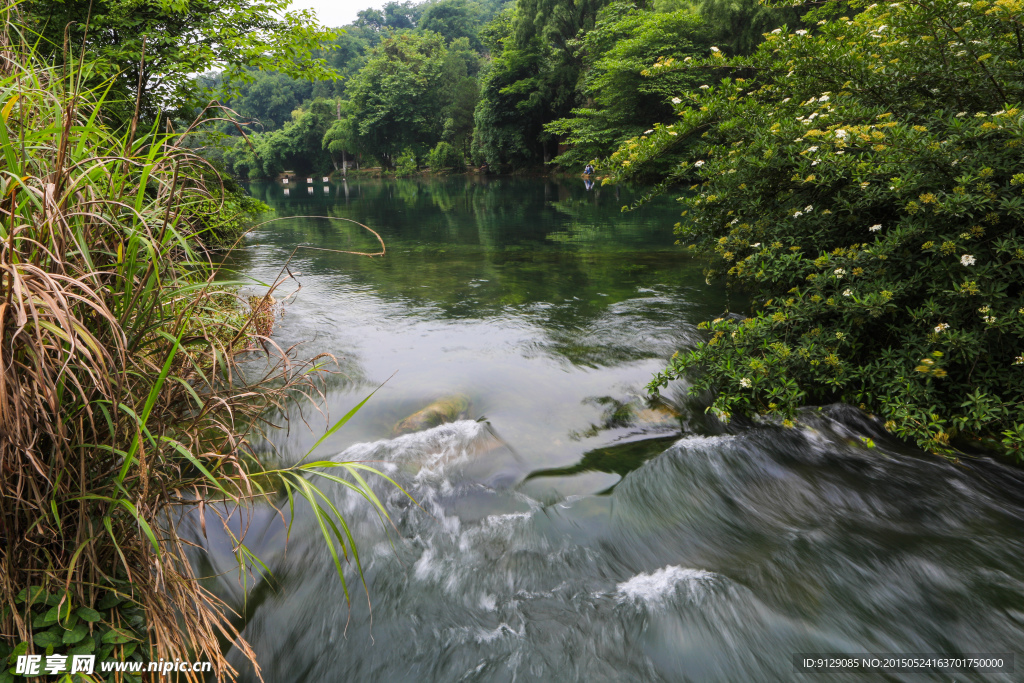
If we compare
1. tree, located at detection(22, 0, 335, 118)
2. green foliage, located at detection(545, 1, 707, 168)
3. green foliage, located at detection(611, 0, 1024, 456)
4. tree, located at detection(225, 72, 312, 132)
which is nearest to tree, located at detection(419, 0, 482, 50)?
tree, located at detection(225, 72, 312, 132)

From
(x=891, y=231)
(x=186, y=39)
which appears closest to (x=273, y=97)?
(x=186, y=39)

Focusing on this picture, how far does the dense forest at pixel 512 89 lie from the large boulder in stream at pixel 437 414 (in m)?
2.18

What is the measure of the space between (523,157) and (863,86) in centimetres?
3292

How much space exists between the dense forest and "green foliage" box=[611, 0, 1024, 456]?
7.57 feet

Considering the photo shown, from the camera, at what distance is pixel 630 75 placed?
→ 2330 centimetres

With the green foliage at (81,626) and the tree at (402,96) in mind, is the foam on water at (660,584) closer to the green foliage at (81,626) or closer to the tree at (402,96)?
the green foliage at (81,626)

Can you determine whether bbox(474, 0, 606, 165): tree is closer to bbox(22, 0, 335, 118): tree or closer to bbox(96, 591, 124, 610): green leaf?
bbox(22, 0, 335, 118): tree

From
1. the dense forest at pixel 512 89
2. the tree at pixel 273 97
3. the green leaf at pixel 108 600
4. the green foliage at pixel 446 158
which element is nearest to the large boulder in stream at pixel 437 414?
the dense forest at pixel 512 89

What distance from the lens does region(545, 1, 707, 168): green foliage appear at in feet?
72.4

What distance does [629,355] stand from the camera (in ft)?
18.3

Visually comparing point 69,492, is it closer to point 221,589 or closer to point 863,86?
point 221,589

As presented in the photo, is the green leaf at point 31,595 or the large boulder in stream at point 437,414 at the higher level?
the green leaf at point 31,595

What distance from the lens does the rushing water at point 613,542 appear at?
2.50 m

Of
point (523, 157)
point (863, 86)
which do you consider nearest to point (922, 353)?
point (863, 86)
